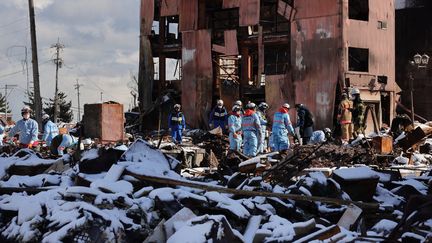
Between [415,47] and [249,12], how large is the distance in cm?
1379

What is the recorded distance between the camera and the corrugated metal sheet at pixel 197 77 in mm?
28281

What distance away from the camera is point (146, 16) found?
101 ft

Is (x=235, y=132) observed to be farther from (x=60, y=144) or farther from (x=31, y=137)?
(x=31, y=137)

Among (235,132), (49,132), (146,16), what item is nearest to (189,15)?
(146,16)

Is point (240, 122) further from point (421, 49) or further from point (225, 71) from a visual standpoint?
point (421, 49)

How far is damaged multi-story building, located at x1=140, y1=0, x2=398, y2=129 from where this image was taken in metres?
24.8

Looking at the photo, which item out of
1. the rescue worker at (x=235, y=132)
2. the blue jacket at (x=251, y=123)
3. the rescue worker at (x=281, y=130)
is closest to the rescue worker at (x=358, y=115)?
the rescue worker at (x=281, y=130)

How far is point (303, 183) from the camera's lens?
5.98 m

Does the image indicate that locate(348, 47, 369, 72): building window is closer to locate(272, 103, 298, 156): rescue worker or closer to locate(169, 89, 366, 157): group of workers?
locate(169, 89, 366, 157): group of workers

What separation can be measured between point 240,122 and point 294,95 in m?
10.4

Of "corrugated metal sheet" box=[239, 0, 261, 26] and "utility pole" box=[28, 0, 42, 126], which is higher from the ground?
"corrugated metal sheet" box=[239, 0, 261, 26]

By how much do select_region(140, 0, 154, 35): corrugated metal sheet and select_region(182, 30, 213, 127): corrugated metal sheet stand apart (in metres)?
2.95

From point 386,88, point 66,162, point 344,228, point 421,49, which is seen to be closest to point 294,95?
point 386,88

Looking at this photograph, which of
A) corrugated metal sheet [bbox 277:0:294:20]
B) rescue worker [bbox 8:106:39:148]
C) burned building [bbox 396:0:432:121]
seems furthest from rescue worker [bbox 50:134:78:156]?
burned building [bbox 396:0:432:121]
